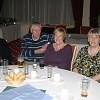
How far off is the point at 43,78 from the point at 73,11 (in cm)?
651

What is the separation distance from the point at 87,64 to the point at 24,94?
1311 millimetres

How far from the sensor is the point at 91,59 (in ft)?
10.4

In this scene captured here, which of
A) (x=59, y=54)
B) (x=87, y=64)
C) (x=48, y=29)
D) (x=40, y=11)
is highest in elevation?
(x=40, y=11)

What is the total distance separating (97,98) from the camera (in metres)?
2.06

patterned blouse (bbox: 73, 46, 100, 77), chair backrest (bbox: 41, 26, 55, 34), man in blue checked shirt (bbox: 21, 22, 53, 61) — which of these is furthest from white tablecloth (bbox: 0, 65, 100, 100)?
chair backrest (bbox: 41, 26, 55, 34)

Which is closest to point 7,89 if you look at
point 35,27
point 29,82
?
point 29,82

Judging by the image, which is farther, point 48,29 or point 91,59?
point 48,29

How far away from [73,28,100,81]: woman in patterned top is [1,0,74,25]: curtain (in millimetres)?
5916

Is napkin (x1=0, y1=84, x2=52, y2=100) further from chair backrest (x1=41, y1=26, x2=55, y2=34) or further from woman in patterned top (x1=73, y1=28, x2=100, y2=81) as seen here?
chair backrest (x1=41, y1=26, x2=55, y2=34)

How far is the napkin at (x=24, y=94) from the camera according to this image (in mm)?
2035

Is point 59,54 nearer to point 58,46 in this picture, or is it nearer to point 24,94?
point 58,46

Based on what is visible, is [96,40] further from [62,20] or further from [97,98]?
[62,20]

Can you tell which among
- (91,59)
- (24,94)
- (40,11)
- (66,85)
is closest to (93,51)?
(91,59)

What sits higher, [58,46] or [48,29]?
[48,29]
